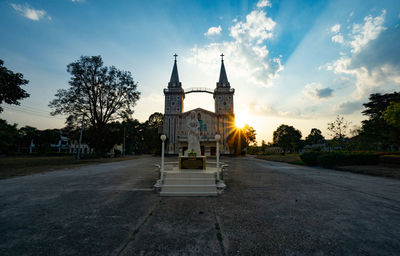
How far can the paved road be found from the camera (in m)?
2.43

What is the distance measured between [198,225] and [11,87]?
2529 centimetres

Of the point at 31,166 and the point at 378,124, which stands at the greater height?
the point at 378,124

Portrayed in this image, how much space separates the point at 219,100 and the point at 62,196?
123 ft

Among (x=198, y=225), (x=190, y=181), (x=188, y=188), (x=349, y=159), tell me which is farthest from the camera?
(x=349, y=159)

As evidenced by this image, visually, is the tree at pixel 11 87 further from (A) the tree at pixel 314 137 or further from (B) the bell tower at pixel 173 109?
(A) the tree at pixel 314 137

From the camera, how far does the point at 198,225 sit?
3252 mm

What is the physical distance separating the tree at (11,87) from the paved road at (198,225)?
59.7 ft

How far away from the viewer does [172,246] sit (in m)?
2.49

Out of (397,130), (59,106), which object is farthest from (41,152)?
(397,130)

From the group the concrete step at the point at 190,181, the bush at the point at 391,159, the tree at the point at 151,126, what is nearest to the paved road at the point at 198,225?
the concrete step at the point at 190,181

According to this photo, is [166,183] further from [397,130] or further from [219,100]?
[219,100]

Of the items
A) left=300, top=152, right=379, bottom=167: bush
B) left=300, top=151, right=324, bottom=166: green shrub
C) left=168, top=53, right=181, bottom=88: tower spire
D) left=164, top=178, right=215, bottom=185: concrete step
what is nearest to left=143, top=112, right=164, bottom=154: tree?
left=168, top=53, right=181, bottom=88: tower spire

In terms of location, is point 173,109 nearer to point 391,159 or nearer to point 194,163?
point 194,163

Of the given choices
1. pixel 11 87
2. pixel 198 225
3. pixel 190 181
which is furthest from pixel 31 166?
pixel 198 225
